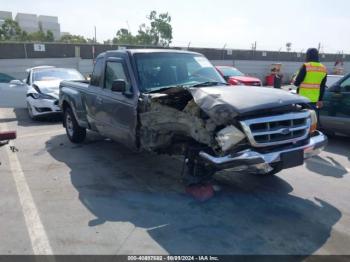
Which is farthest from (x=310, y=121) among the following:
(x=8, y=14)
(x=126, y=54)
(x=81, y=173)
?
(x=8, y=14)

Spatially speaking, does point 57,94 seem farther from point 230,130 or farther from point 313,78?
point 230,130

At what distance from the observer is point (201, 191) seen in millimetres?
4812

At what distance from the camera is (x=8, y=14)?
10075cm

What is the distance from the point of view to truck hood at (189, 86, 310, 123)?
12.7 feet

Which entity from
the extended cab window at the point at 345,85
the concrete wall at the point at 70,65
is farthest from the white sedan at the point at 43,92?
the extended cab window at the point at 345,85

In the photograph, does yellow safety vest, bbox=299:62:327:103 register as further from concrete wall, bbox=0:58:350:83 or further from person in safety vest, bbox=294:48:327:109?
concrete wall, bbox=0:58:350:83

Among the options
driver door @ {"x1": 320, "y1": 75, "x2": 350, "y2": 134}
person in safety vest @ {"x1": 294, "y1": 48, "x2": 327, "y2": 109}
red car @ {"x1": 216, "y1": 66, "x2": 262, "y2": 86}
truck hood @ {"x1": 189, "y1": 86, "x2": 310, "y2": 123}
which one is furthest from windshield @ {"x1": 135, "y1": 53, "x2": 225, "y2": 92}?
red car @ {"x1": 216, "y1": 66, "x2": 262, "y2": 86}

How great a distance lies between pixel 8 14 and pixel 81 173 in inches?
4370

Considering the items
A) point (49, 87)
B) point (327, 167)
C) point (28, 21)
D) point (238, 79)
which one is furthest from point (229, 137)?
point (28, 21)

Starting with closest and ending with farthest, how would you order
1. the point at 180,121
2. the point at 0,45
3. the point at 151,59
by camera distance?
the point at 180,121
the point at 151,59
the point at 0,45

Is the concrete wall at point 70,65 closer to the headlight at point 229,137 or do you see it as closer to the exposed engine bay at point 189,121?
the exposed engine bay at point 189,121

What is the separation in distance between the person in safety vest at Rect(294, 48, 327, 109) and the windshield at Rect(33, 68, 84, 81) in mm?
7168

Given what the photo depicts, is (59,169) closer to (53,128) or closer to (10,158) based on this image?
(10,158)

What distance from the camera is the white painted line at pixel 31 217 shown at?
11.5 ft
